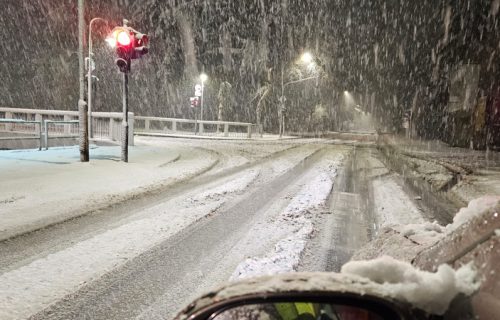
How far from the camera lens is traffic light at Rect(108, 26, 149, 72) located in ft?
39.1

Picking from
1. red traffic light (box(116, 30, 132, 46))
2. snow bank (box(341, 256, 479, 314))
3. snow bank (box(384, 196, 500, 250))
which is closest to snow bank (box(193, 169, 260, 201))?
red traffic light (box(116, 30, 132, 46))

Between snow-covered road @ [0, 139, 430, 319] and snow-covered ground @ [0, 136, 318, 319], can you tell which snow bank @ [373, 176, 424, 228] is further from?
snow-covered ground @ [0, 136, 318, 319]

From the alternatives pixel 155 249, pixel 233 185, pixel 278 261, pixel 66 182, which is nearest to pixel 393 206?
pixel 233 185

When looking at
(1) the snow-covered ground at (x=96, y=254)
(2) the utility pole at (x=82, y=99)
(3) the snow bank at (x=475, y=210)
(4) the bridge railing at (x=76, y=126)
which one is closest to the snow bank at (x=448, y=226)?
(3) the snow bank at (x=475, y=210)

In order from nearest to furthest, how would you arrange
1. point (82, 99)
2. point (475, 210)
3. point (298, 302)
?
point (298, 302) → point (475, 210) → point (82, 99)

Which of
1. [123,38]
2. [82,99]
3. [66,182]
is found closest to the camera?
[66,182]

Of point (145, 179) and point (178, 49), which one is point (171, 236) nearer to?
point (145, 179)

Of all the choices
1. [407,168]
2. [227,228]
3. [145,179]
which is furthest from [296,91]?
[227,228]

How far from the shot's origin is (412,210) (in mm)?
6730

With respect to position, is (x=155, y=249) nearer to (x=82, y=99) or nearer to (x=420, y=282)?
(x=420, y=282)

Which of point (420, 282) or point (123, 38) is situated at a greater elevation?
point (123, 38)

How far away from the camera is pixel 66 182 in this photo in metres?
9.08

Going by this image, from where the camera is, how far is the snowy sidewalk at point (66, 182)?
6152mm

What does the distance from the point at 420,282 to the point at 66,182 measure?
904 centimetres
